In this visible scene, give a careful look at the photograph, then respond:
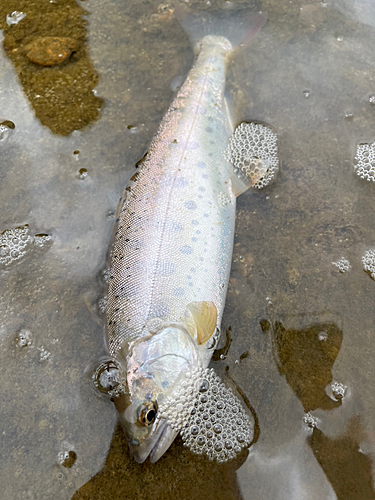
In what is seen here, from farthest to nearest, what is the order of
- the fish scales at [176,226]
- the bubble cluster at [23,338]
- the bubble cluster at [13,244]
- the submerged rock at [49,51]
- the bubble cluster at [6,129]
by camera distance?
the submerged rock at [49,51] < the bubble cluster at [6,129] < the bubble cluster at [13,244] < the bubble cluster at [23,338] < the fish scales at [176,226]

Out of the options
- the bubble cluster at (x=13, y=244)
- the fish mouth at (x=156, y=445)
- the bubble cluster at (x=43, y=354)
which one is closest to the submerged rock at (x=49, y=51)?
the bubble cluster at (x=13, y=244)

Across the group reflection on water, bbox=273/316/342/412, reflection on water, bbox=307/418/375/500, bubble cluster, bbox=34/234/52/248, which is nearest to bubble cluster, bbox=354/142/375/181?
reflection on water, bbox=273/316/342/412

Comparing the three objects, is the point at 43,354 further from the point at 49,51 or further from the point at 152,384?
the point at 49,51

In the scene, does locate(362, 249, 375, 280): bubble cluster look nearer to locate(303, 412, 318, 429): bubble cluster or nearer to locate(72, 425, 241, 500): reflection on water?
locate(303, 412, 318, 429): bubble cluster

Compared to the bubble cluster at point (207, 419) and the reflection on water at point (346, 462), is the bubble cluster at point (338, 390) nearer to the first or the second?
the reflection on water at point (346, 462)

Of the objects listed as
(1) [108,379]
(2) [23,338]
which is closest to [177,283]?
(1) [108,379]

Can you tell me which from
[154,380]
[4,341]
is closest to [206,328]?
[154,380]
